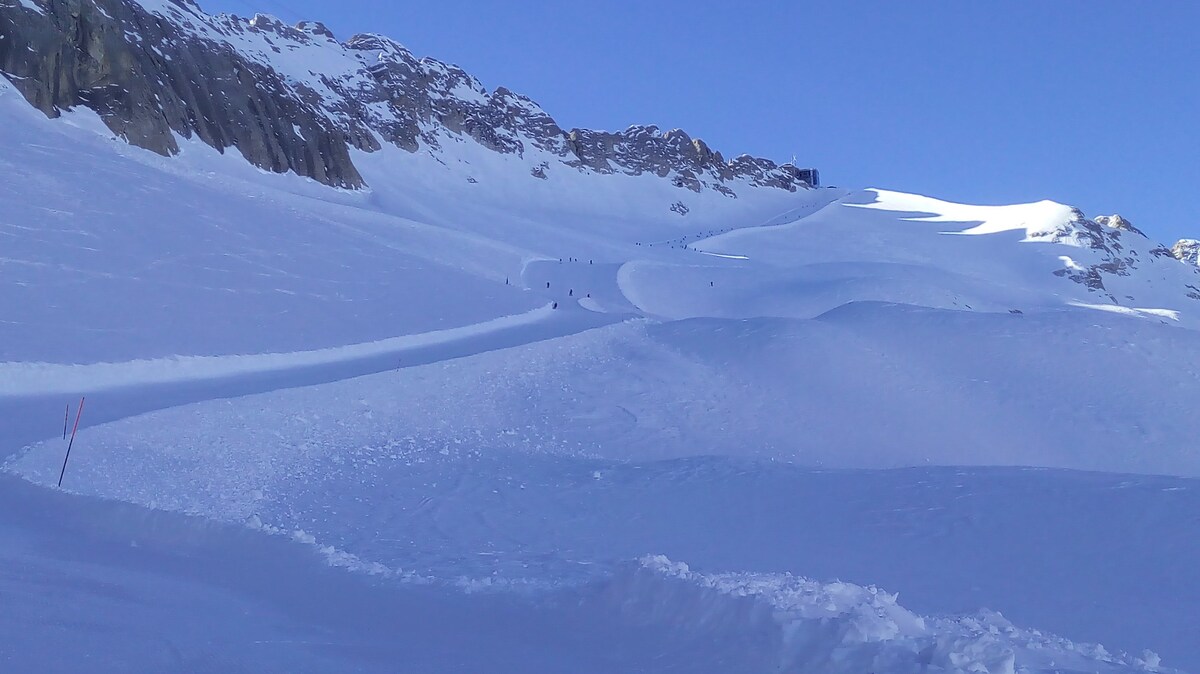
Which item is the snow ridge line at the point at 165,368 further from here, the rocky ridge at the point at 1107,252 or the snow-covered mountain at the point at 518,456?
the rocky ridge at the point at 1107,252

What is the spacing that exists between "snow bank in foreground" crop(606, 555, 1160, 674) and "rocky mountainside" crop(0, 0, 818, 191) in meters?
48.2

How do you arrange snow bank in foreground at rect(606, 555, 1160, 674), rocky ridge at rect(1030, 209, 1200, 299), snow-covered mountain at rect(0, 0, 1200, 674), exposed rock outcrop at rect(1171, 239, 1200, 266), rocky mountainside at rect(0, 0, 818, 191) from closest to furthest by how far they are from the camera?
snow bank in foreground at rect(606, 555, 1160, 674)
snow-covered mountain at rect(0, 0, 1200, 674)
rocky mountainside at rect(0, 0, 818, 191)
rocky ridge at rect(1030, 209, 1200, 299)
exposed rock outcrop at rect(1171, 239, 1200, 266)

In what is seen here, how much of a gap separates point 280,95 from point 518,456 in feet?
215

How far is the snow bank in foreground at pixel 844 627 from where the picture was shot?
16.8 ft

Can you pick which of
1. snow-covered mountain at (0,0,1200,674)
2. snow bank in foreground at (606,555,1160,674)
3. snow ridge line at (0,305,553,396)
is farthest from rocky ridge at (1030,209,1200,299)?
snow bank in foreground at (606,555,1160,674)

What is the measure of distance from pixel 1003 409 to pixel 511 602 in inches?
533

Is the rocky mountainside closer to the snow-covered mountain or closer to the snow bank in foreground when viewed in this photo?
the snow-covered mountain

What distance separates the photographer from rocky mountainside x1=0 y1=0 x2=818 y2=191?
4731 cm

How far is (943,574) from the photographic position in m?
7.30

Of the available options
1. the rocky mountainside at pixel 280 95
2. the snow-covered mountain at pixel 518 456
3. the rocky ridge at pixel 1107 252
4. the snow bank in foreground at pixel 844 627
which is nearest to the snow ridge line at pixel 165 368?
the snow-covered mountain at pixel 518 456

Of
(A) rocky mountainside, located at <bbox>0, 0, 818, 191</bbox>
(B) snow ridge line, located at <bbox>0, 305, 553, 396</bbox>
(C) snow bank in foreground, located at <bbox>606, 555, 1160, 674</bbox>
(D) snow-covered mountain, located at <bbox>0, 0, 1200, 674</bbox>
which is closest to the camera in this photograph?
(C) snow bank in foreground, located at <bbox>606, 555, 1160, 674</bbox>

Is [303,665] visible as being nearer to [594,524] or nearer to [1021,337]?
[594,524]

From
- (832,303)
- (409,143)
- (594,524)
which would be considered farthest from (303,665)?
(409,143)

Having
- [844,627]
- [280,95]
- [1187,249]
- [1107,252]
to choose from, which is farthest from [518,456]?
[1187,249]
